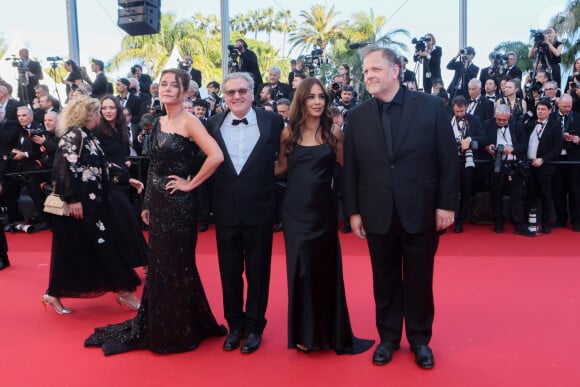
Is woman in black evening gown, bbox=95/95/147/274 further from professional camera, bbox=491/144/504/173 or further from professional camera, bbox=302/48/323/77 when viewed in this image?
professional camera, bbox=302/48/323/77

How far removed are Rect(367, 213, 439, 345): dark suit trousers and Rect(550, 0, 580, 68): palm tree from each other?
1901 cm

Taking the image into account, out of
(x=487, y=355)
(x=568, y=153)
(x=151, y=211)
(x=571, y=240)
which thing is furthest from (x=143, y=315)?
(x=568, y=153)

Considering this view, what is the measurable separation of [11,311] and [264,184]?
241 centimetres

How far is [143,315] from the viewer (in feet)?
11.6

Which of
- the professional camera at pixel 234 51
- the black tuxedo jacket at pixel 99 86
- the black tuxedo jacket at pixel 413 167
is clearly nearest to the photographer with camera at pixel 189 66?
the professional camera at pixel 234 51

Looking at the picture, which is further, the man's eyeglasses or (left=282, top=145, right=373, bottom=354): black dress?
the man's eyeglasses

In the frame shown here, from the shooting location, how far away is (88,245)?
4199 mm

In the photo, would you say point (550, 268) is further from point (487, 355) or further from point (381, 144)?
point (381, 144)

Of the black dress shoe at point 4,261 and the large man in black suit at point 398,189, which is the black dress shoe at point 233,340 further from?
the black dress shoe at point 4,261

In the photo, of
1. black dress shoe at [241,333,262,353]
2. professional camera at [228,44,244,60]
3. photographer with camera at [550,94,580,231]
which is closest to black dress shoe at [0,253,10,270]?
black dress shoe at [241,333,262,353]

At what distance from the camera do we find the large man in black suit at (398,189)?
3.08 metres

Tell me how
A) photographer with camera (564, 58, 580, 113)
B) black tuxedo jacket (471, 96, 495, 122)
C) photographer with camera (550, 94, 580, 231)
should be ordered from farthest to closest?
black tuxedo jacket (471, 96, 495, 122)
photographer with camera (564, 58, 580, 113)
photographer with camera (550, 94, 580, 231)

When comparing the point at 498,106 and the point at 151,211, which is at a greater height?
the point at 498,106

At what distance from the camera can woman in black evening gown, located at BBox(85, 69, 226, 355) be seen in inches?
134
